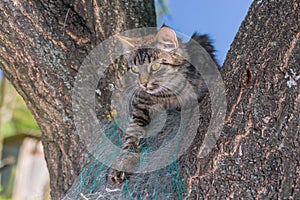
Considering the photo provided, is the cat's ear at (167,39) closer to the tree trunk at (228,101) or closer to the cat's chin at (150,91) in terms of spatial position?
the cat's chin at (150,91)

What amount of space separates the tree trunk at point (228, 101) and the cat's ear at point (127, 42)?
157 millimetres

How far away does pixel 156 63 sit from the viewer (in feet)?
8.02

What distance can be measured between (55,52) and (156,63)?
0.50 meters

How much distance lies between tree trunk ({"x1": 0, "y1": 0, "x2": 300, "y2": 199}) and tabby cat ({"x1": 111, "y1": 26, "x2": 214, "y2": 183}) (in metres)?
0.25

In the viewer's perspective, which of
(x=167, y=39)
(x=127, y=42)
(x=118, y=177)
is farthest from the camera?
(x=127, y=42)

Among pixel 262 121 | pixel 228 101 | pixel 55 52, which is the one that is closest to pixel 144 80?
pixel 55 52

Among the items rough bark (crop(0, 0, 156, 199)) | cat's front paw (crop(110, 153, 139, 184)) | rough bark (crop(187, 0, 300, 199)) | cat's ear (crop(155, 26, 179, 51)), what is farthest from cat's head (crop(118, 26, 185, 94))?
rough bark (crop(187, 0, 300, 199))

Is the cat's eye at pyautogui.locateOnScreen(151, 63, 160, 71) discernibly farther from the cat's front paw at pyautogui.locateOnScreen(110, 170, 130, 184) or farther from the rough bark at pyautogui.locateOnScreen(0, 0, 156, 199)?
the cat's front paw at pyautogui.locateOnScreen(110, 170, 130, 184)

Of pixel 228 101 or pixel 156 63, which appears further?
pixel 156 63

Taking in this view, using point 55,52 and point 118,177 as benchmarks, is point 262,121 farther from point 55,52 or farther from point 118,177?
point 55,52

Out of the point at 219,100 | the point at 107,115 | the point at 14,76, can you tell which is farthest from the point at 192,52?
the point at 14,76

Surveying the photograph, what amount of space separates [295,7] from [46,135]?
1.43 meters

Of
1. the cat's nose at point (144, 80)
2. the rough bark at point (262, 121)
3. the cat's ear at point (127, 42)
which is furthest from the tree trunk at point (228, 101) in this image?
the cat's nose at point (144, 80)

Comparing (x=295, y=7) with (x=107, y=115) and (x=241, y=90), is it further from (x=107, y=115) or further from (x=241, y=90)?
(x=107, y=115)
